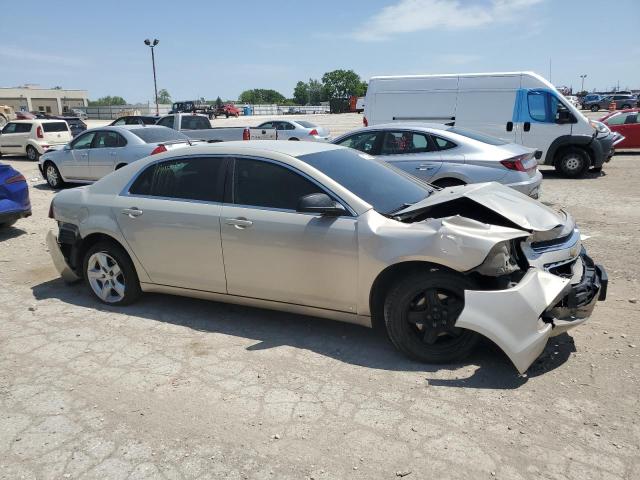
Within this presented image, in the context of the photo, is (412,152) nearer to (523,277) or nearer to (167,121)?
(523,277)

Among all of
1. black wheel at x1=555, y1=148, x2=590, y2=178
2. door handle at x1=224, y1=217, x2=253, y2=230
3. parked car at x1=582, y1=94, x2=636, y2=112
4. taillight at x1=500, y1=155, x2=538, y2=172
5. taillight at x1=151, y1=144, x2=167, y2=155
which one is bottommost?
black wheel at x1=555, y1=148, x2=590, y2=178

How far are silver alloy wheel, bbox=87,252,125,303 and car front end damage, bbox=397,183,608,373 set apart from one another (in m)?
2.78

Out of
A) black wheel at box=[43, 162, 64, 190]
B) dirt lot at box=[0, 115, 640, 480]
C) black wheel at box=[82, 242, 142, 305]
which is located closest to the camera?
dirt lot at box=[0, 115, 640, 480]

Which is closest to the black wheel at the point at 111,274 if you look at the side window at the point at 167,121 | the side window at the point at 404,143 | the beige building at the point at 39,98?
the side window at the point at 404,143

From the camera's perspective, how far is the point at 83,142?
1224cm

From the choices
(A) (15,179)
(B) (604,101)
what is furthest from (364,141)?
(B) (604,101)

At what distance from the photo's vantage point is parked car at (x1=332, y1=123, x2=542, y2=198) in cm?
768

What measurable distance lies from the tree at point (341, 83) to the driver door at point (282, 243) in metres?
128

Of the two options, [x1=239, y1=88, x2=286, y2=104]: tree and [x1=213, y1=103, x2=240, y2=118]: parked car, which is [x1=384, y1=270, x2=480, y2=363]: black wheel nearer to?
[x1=213, y1=103, x2=240, y2=118]: parked car

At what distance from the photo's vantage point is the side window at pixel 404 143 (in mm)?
8141

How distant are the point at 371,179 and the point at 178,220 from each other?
1.65 m

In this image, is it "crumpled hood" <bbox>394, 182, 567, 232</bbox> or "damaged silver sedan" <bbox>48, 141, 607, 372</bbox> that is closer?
"damaged silver sedan" <bbox>48, 141, 607, 372</bbox>

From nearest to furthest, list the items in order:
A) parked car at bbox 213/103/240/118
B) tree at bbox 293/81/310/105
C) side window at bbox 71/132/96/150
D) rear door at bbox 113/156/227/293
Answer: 1. rear door at bbox 113/156/227/293
2. side window at bbox 71/132/96/150
3. parked car at bbox 213/103/240/118
4. tree at bbox 293/81/310/105

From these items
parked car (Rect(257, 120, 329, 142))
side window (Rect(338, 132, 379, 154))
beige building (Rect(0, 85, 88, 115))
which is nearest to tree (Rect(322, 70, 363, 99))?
beige building (Rect(0, 85, 88, 115))
